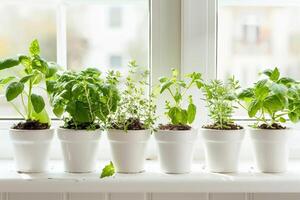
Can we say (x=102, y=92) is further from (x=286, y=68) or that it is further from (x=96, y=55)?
(x=286, y=68)

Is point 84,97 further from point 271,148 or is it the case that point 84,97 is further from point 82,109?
point 271,148

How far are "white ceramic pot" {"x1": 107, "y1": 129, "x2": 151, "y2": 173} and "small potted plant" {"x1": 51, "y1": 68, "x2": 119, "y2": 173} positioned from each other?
0.05 metres

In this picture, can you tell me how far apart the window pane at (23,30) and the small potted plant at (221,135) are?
1.77ft

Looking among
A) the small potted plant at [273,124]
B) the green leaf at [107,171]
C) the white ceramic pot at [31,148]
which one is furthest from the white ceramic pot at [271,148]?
the white ceramic pot at [31,148]

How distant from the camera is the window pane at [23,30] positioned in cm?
166

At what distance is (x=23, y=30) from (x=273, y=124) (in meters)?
0.82

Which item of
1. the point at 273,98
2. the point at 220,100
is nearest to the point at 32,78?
the point at 220,100

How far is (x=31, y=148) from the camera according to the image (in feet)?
4.63

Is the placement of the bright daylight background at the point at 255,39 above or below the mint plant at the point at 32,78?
above

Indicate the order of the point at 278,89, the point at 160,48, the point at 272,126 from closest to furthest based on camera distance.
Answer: the point at 278,89 < the point at 272,126 < the point at 160,48

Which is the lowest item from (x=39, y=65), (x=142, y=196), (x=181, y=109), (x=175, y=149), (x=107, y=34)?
(x=142, y=196)

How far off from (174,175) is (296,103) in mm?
380

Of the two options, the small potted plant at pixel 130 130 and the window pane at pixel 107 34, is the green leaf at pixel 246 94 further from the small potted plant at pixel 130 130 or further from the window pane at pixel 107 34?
the window pane at pixel 107 34

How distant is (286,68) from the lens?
1678 mm
